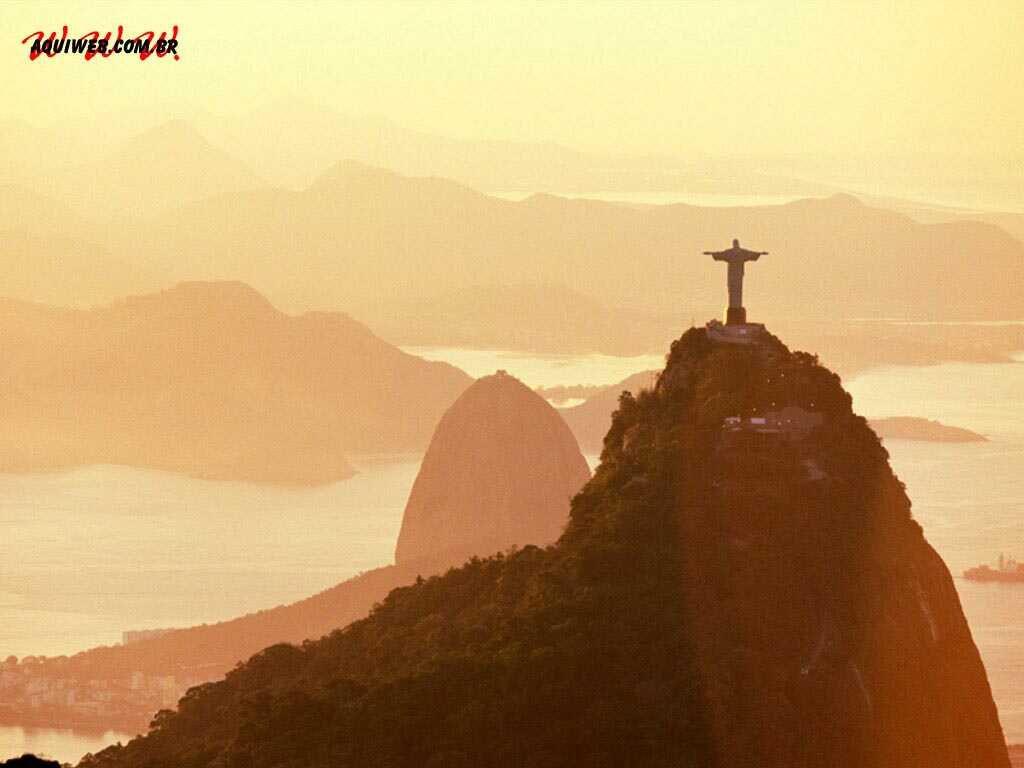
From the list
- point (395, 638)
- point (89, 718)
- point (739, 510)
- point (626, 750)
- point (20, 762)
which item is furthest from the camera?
point (89, 718)

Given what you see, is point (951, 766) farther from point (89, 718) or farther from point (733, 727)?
point (89, 718)

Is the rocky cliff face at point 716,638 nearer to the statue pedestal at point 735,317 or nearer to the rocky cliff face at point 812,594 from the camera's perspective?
the rocky cliff face at point 812,594

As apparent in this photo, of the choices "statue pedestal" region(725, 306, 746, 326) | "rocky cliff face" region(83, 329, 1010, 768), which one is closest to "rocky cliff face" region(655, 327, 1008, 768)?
"rocky cliff face" region(83, 329, 1010, 768)

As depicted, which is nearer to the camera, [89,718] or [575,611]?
[575,611]

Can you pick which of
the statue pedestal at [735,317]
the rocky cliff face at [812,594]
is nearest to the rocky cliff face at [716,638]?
the rocky cliff face at [812,594]

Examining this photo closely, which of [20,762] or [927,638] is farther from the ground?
[927,638]

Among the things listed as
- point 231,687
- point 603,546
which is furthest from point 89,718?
point 603,546

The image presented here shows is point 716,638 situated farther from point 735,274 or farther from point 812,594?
point 735,274

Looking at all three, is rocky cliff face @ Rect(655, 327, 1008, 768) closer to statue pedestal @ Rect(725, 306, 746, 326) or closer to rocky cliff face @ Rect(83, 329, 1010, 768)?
rocky cliff face @ Rect(83, 329, 1010, 768)
